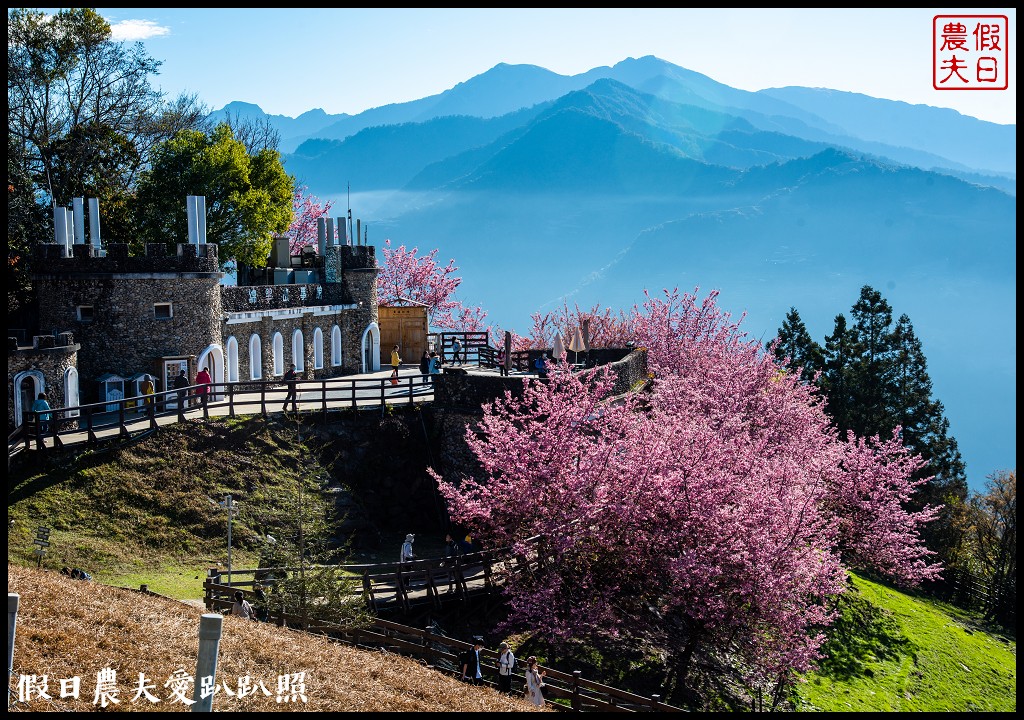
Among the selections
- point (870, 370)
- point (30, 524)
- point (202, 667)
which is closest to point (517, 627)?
point (30, 524)

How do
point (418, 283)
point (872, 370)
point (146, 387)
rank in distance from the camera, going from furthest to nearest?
point (418, 283), point (872, 370), point (146, 387)

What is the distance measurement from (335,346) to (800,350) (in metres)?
25.7

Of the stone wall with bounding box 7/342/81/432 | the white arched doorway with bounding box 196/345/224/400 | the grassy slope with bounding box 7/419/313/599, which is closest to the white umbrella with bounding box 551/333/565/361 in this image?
the grassy slope with bounding box 7/419/313/599

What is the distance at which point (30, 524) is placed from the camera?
2269 centimetres

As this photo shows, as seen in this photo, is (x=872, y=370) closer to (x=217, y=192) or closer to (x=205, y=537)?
(x=217, y=192)

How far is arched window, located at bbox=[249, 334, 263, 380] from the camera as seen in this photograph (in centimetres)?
3534

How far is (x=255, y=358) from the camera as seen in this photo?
35562 millimetres

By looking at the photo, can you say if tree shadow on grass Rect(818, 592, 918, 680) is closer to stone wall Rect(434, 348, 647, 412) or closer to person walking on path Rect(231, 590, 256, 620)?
stone wall Rect(434, 348, 647, 412)

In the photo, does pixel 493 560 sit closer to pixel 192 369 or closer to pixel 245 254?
pixel 192 369

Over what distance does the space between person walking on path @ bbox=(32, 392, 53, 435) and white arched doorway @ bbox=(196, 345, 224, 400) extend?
574 cm

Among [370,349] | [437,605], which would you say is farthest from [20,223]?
[437,605]

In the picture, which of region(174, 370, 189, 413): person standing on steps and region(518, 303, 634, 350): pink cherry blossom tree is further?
region(518, 303, 634, 350): pink cherry blossom tree

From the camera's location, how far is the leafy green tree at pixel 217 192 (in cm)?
4303

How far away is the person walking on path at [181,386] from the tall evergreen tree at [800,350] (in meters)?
30.6
